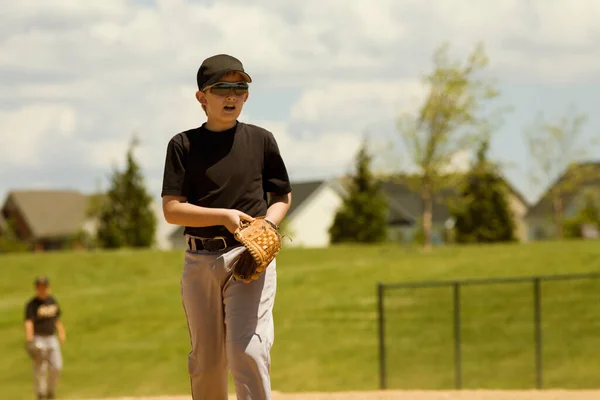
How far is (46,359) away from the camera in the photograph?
15.5 meters

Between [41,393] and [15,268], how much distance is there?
26406 millimetres

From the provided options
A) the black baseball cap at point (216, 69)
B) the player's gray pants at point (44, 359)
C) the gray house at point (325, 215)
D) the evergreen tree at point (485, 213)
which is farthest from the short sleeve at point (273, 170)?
the gray house at point (325, 215)

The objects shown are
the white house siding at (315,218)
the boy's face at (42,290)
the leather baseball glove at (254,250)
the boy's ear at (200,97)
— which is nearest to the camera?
the leather baseball glove at (254,250)

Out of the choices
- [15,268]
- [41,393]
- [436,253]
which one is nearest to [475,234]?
[436,253]

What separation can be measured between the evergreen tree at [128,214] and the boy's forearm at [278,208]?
185 feet

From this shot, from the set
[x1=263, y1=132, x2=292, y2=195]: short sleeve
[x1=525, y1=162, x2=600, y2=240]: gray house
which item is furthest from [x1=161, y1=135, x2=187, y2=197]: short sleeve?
[x1=525, y1=162, x2=600, y2=240]: gray house

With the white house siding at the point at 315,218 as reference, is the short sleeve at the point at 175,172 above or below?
above

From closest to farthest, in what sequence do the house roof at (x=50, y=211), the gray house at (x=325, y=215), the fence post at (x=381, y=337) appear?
the fence post at (x=381, y=337) → the gray house at (x=325, y=215) → the house roof at (x=50, y=211)

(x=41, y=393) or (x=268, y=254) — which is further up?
(x=268, y=254)

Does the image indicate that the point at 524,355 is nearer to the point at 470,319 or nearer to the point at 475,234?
the point at 470,319

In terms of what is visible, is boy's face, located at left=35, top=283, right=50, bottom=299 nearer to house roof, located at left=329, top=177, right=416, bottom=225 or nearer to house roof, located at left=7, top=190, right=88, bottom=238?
house roof, located at left=7, top=190, right=88, bottom=238

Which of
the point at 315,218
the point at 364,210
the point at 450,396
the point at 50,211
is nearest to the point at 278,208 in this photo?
the point at 450,396

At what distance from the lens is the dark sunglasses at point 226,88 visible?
550cm

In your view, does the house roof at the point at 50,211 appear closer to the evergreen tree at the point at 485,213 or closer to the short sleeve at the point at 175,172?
the evergreen tree at the point at 485,213
